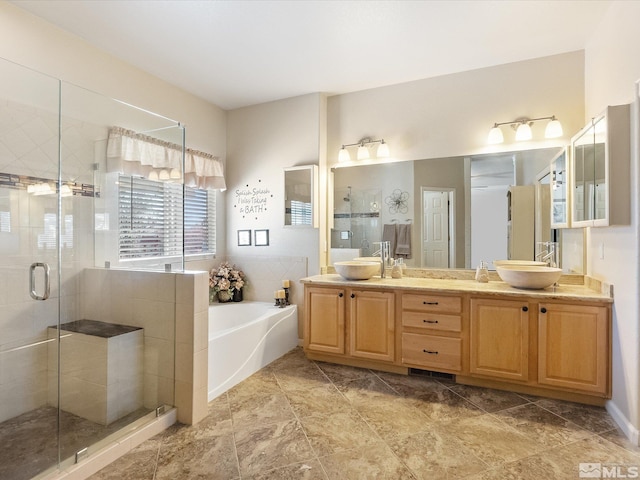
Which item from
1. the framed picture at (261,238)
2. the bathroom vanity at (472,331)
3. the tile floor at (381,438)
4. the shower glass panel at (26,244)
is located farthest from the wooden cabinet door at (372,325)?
the shower glass panel at (26,244)

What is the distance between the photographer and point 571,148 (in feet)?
9.00

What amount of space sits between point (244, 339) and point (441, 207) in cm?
224

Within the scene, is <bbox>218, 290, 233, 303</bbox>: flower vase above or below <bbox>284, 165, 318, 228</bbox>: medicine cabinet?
below

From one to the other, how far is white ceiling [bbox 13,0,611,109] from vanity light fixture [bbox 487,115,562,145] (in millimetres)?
554

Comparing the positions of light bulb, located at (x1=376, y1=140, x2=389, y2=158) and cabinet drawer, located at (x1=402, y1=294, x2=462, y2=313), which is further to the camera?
light bulb, located at (x1=376, y1=140, x2=389, y2=158)

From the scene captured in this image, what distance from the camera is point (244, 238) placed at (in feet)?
13.4

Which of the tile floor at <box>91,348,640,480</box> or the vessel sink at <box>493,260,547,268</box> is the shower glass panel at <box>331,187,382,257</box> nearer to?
the vessel sink at <box>493,260,547,268</box>

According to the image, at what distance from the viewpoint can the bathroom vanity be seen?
94.0 inches

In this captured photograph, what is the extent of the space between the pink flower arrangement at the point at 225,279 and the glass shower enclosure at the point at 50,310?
1.45m

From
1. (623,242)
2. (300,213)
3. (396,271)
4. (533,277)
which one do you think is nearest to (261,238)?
(300,213)

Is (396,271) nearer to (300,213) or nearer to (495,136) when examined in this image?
(300,213)

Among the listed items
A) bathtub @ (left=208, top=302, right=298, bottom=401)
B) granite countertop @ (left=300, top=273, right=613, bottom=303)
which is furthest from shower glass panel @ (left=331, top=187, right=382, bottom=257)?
bathtub @ (left=208, top=302, right=298, bottom=401)

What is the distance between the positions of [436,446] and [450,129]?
2.73 metres

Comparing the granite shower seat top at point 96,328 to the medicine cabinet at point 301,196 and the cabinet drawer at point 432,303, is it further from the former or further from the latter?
the cabinet drawer at point 432,303
